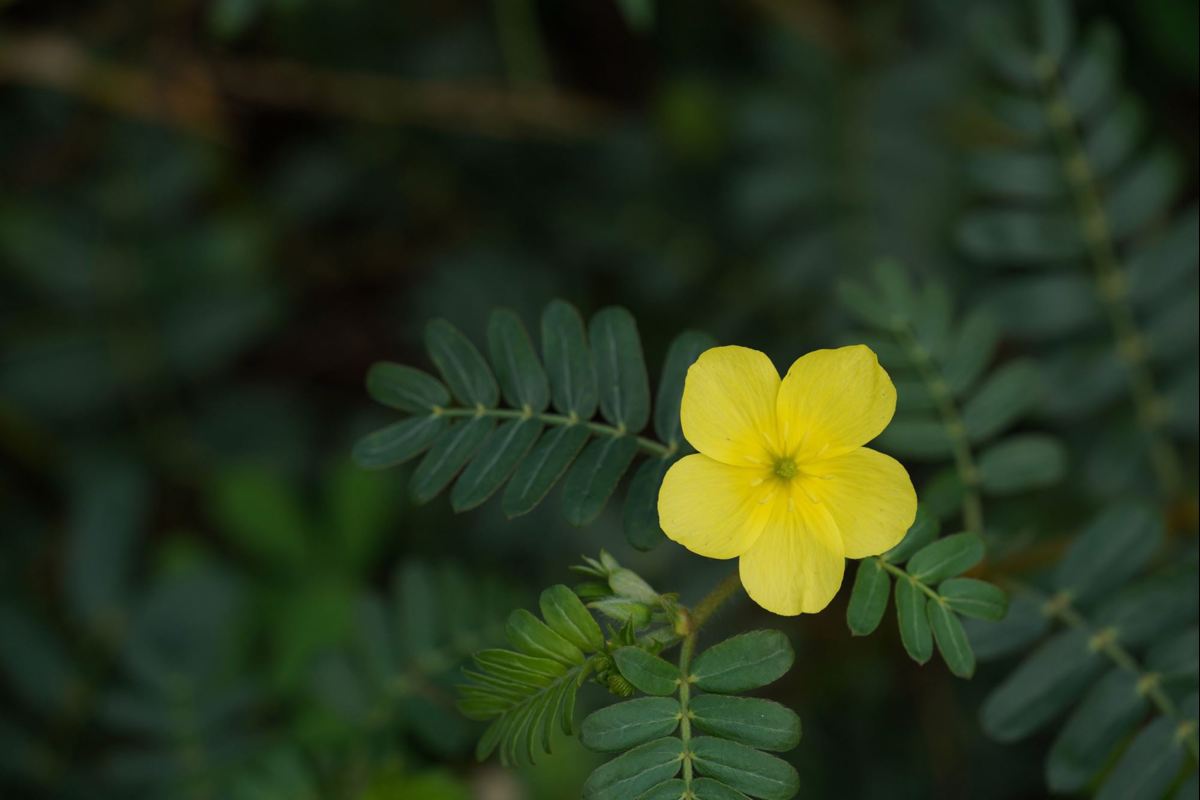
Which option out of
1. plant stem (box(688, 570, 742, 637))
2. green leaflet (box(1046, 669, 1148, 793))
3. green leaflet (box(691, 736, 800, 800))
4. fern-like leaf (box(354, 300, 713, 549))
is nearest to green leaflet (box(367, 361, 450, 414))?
fern-like leaf (box(354, 300, 713, 549))

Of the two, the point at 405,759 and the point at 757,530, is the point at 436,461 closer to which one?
the point at 757,530

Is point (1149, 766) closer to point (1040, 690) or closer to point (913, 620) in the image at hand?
point (1040, 690)

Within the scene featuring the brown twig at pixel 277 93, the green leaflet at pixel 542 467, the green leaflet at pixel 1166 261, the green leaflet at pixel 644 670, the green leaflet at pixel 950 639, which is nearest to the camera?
the green leaflet at pixel 644 670

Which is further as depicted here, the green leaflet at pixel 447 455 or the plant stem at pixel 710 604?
the green leaflet at pixel 447 455

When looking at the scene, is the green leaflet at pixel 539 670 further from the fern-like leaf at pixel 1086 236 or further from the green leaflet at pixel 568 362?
the fern-like leaf at pixel 1086 236

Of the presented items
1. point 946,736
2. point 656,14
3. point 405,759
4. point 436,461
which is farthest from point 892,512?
point 656,14

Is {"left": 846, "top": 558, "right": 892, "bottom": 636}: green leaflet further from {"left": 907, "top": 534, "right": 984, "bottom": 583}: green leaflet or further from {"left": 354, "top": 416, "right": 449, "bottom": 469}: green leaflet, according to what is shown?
{"left": 354, "top": 416, "right": 449, "bottom": 469}: green leaflet

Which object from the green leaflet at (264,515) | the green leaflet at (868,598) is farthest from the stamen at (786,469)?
the green leaflet at (264,515)
